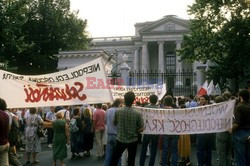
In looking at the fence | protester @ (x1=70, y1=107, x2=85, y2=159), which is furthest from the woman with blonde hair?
the fence

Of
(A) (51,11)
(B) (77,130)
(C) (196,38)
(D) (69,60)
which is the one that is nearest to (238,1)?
(C) (196,38)

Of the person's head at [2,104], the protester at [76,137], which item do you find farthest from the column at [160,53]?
the person's head at [2,104]

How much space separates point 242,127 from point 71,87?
389cm

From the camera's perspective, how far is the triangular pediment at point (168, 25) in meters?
67.6

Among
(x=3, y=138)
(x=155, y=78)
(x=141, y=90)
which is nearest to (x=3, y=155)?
(x=3, y=138)

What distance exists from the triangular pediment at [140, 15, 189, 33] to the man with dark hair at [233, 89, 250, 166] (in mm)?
60901

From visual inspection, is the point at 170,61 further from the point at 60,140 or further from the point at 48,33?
the point at 60,140

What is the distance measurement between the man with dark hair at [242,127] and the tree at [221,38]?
18.7 m

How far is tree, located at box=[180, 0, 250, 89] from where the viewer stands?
86.2 ft

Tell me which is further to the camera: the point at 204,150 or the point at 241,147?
the point at 204,150

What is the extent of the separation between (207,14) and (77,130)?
1880 cm

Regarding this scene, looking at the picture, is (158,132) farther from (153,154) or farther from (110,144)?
(110,144)

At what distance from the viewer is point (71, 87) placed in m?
8.90

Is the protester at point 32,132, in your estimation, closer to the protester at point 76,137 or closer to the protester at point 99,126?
the protester at point 76,137
